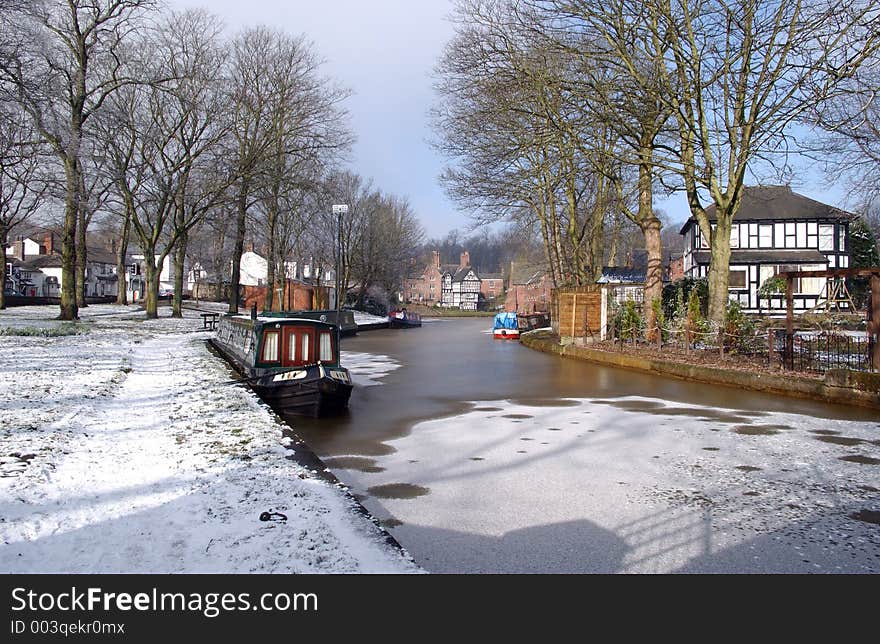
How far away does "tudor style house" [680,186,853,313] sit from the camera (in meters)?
44.3

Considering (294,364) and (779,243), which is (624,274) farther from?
(294,364)

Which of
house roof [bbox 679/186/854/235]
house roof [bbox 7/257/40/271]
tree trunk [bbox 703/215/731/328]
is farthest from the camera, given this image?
house roof [bbox 7/257/40/271]

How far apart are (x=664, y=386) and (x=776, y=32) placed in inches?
346

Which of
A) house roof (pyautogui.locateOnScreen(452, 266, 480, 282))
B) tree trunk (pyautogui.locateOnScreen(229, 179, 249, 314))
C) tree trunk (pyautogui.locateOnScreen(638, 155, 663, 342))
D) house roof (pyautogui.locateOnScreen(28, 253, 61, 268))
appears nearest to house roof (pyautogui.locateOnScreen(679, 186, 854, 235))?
tree trunk (pyautogui.locateOnScreen(638, 155, 663, 342))

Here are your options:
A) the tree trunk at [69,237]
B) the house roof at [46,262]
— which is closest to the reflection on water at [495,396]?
the tree trunk at [69,237]

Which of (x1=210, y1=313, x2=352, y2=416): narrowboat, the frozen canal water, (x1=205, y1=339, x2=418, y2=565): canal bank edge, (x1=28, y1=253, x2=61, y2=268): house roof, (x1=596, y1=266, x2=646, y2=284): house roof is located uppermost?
(x1=28, y1=253, x2=61, y2=268): house roof

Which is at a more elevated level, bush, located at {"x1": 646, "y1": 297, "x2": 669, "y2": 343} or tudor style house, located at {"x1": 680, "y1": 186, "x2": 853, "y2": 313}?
tudor style house, located at {"x1": 680, "y1": 186, "x2": 853, "y2": 313}

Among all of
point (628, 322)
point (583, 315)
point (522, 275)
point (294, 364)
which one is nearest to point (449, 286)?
point (522, 275)

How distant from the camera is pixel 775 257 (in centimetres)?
4481

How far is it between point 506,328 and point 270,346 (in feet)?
82.9

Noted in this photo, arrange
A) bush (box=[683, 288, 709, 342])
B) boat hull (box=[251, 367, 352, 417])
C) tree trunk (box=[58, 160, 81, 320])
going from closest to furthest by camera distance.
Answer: boat hull (box=[251, 367, 352, 417]), bush (box=[683, 288, 709, 342]), tree trunk (box=[58, 160, 81, 320])

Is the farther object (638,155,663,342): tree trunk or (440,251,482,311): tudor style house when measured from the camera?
(440,251,482,311): tudor style house

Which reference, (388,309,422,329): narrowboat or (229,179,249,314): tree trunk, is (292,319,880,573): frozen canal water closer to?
(229,179,249,314): tree trunk
